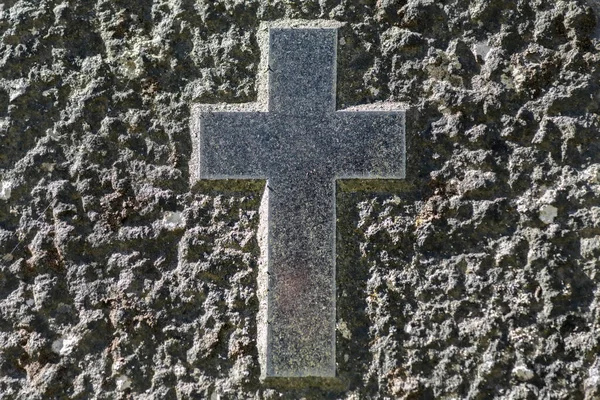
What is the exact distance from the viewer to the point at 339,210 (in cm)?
173

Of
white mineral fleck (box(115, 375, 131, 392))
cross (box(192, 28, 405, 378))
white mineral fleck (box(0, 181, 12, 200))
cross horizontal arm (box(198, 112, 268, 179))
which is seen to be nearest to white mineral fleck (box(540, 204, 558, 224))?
cross (box(192, 28, 405, 378))

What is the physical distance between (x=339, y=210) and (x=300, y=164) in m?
0.15

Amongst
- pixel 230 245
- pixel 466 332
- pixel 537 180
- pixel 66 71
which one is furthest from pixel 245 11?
pixel 466 332

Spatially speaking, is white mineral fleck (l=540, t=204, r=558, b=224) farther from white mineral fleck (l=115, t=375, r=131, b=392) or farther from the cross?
white mineral fleck (l=115, t=375, r=131, b=392)

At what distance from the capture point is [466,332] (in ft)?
5.40

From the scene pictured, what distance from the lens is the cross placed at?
1.69 m

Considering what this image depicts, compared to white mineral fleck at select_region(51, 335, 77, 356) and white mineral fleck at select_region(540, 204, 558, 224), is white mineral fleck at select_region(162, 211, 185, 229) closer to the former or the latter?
white mineral fleck at select_region(51, 335, 77, 356)

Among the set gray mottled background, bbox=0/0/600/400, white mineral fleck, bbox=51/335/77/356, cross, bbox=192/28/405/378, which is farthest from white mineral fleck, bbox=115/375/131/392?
cross, bbox=192/28/405/378

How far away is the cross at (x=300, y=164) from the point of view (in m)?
1.69

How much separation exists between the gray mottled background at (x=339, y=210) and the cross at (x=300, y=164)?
4 cm

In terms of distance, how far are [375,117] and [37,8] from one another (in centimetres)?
92

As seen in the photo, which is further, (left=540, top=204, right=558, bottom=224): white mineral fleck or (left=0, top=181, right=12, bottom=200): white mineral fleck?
(left=0, top=181, right=12, bottom=200): white mineral fleck

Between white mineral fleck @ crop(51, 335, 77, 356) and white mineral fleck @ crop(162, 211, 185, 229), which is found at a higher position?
white mineral fleck @ crop(162, 211, 185, 229)

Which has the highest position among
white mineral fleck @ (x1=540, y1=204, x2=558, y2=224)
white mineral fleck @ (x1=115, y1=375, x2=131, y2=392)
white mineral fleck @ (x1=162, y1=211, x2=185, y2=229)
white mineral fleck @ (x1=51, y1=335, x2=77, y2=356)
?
white mineral fleck @ (x1=540, y1=204, x2=558, y2=224)
